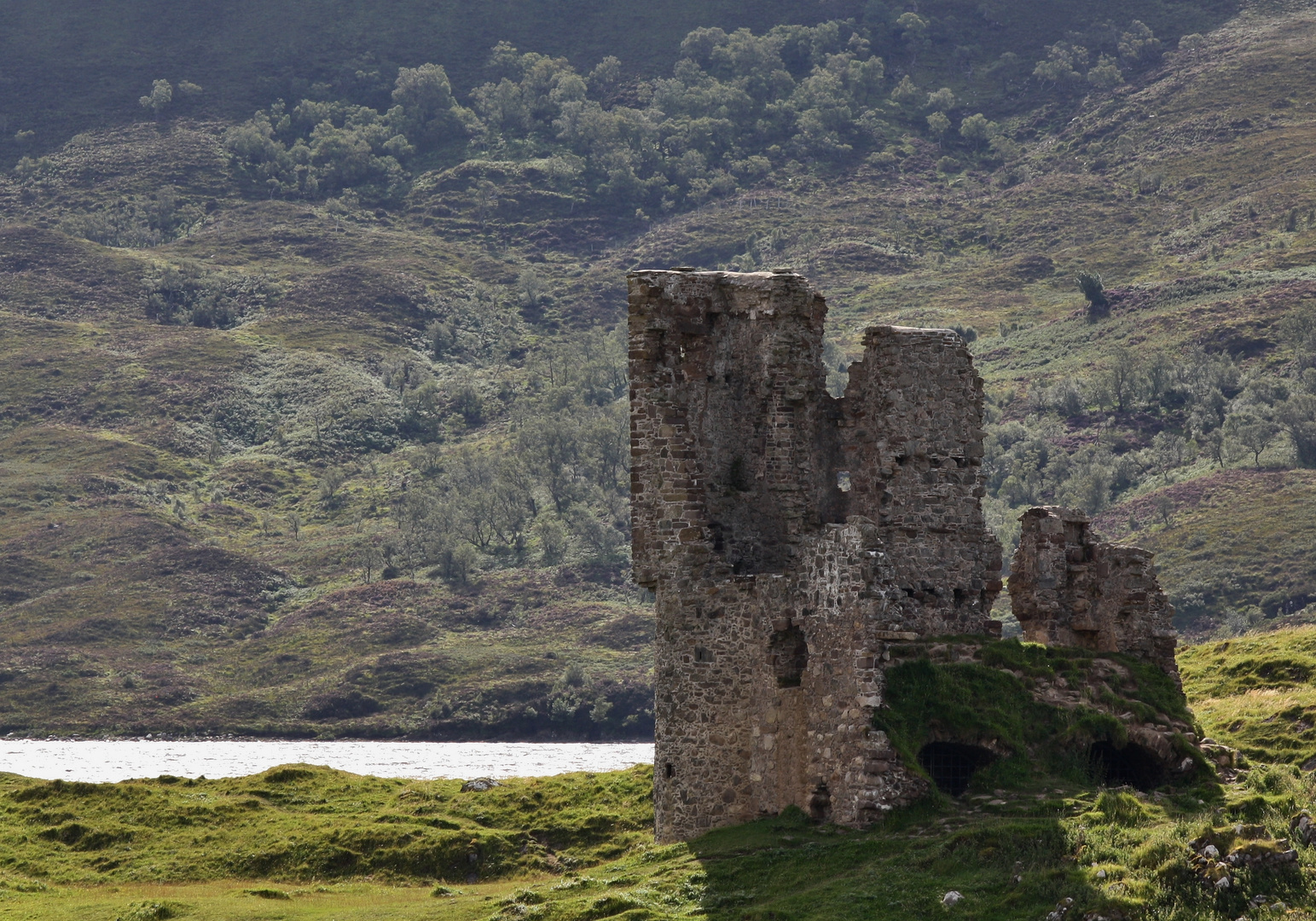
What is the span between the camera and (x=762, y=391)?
3684 cm

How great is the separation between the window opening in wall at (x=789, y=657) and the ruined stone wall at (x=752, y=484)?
19.1 inches

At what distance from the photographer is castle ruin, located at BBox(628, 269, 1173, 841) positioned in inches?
1366

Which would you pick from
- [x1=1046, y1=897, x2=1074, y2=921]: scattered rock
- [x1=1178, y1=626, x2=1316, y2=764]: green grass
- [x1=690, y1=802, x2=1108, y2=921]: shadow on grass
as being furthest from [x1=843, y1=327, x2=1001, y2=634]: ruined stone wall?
[x1=1046, y1=897, x2=1074, y2=921]: scattered rock

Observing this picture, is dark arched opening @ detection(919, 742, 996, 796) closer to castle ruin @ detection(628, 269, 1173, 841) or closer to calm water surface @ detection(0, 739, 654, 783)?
castle ruin @ detection(628, 269, 1173, 841)

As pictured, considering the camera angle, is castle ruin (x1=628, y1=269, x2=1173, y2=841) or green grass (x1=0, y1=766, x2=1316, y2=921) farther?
castle ruin (x1=628, y1=269, x2=1173, y2=841)

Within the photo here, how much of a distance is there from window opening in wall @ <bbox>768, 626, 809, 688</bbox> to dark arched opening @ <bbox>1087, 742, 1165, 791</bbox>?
209 inches

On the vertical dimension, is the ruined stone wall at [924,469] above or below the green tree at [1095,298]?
below

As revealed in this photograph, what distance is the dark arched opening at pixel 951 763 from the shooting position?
31.5m

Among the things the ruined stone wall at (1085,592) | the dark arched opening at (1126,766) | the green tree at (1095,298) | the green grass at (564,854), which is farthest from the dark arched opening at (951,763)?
the green tree at (1095,298)

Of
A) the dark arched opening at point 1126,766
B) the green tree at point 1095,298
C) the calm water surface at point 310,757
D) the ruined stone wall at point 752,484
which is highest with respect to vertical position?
the green tree at point 1095,298

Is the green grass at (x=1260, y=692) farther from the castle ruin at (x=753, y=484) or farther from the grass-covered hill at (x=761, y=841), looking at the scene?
the castle ruin at (x=753, y=484)

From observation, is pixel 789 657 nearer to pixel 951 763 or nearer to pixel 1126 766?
pixel 951 763

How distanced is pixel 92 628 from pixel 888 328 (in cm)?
14797

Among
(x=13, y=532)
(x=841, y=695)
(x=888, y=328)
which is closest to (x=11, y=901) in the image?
(x=841, y=695)
